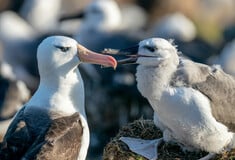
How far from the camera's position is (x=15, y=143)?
308 inches

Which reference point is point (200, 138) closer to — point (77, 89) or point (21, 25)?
point (77, 89)

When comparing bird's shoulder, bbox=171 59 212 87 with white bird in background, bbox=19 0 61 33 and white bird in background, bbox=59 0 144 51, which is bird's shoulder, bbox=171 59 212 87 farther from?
white bird in background, bbox=19 0 61 33

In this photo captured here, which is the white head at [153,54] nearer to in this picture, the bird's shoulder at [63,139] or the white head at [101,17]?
the bird's shoulder at [63,139]

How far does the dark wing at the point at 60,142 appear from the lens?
7727mm

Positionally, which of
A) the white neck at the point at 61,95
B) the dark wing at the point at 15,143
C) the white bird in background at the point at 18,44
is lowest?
the white bird in background at the point at 18,44

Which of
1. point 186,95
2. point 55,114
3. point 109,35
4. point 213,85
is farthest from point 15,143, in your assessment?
point 109,35

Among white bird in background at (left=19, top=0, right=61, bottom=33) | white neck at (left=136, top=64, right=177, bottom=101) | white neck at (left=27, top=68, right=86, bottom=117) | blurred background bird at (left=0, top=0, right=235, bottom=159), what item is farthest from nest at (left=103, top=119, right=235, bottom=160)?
white bird in background at (left=19, top=0, right=61, bottom=33)

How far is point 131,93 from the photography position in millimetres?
15289

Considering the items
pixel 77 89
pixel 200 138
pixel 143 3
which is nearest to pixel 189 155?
pixel 200 138

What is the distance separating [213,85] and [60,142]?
1.25m

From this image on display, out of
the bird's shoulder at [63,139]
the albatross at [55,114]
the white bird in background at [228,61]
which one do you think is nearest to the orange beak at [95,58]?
the albatross at [55,114]

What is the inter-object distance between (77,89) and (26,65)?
964 cm

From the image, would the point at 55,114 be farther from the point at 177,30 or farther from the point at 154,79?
the point at 177,30

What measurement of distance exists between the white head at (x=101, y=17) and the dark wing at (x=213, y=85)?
31.7 ft
